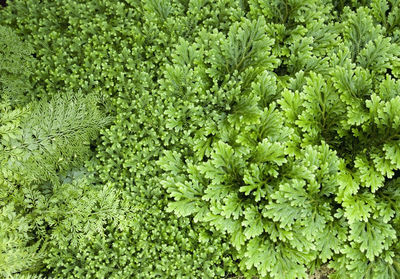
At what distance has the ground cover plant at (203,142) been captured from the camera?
3242 mm

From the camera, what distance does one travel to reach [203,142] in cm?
364

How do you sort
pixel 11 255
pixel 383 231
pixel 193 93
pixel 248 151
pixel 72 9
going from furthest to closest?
pixel 72 9
pixel 193 93
pixel 248 151
pixel 383 231
pixel 11 255

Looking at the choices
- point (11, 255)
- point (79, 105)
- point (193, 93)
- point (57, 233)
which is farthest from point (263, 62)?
point (11, 255)

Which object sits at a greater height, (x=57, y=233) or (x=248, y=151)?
(x=248, y=151)

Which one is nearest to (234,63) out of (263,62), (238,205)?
(263,62)

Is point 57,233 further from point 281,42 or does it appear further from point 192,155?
point 281,42

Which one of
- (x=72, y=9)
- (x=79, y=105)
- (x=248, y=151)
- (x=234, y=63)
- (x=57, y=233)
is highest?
(x=72, y=9)

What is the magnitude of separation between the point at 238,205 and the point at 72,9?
283 cm

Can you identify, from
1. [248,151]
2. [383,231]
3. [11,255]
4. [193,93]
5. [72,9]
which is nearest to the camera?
[11,255]

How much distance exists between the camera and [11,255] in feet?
9.62

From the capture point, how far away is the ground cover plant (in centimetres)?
324

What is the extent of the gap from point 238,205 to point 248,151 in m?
0.52

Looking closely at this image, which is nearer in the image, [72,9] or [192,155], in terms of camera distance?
[192,155]

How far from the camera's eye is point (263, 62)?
363 cm
